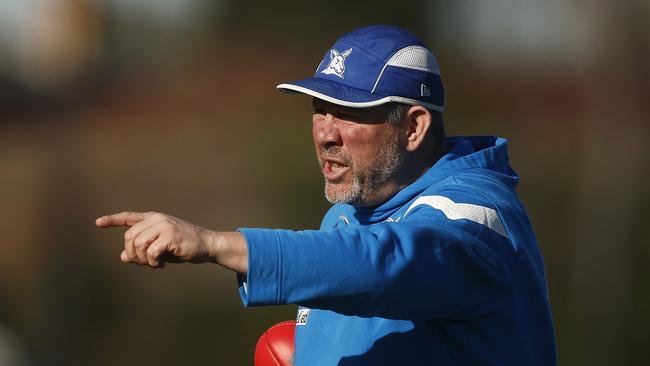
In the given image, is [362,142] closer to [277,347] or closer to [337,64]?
[337,64]

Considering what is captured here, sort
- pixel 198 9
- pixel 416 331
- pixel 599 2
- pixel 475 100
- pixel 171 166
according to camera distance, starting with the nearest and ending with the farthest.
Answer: pixel 416 331 → pixel 599 2 → pixel 171 166 → pixel 475 100 → pixel 198 9

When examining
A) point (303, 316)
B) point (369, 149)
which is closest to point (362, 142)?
point (369, 149)

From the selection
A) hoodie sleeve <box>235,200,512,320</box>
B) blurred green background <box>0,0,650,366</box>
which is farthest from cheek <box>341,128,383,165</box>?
blurred green background <box>0,0,650,366</box>

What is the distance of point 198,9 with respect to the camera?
52.9 feet

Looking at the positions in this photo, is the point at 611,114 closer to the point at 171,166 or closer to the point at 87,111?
the point at 171,166

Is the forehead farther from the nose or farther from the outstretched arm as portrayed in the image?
the outstretched arm

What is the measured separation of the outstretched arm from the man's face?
81 centimetres

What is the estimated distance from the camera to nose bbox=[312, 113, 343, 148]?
287 cm

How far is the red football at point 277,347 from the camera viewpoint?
10.7 feet

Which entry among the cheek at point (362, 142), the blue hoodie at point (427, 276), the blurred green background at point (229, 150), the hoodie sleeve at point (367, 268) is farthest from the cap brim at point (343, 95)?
the blurred green background at point (229, 150)

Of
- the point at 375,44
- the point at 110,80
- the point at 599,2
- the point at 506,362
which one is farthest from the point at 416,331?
the point at 110,80

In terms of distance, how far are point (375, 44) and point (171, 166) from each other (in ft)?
32.0

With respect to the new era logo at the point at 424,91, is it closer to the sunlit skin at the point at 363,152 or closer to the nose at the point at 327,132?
the sunlit skin at the point at 363,152

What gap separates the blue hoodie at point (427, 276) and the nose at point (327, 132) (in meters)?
0.22
